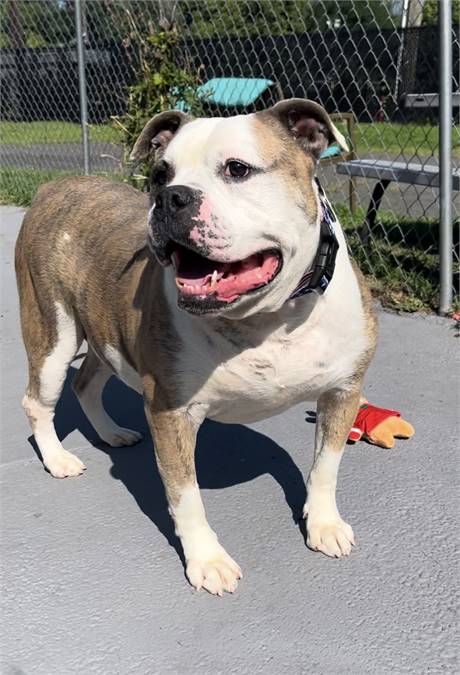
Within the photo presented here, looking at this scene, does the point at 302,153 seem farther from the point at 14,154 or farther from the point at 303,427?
the point at 14,154

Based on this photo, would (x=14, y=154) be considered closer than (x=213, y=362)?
No

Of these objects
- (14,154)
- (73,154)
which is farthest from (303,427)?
(14,154)

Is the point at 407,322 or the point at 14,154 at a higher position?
the point at 407,322

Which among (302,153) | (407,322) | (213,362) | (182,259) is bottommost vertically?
(407,322)

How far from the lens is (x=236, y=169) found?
2113 mm

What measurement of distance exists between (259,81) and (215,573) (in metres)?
5.71

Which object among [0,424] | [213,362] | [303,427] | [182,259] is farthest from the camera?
[0,424]

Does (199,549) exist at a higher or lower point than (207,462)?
higher

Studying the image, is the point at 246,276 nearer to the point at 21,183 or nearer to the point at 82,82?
the point at 82,82

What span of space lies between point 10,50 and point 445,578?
961 cm

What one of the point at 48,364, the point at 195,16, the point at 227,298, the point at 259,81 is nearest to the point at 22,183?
the point at 195,16

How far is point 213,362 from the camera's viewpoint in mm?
Answer: 2322

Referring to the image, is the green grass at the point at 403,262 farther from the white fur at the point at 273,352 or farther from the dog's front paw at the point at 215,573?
the dog's front paw at the point at 215,573

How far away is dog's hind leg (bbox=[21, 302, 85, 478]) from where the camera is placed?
3.11 m
